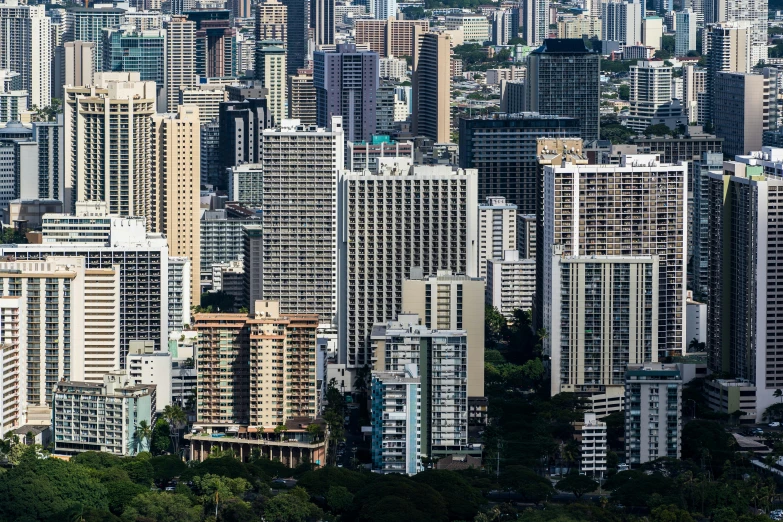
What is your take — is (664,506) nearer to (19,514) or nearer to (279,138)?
(19,514)

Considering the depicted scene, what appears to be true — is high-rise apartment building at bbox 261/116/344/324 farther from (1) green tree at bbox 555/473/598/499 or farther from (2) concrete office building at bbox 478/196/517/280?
(1) green tree at bbox 555/473/598/499

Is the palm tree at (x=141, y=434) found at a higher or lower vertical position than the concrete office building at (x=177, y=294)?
lower

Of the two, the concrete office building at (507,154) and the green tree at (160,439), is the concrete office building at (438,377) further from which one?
the concrete office building at (507,154)

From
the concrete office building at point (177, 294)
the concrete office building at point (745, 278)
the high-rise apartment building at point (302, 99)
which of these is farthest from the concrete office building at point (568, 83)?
the concrete office building at point (745, 278)

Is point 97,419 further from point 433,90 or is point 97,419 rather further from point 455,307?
point 433,90

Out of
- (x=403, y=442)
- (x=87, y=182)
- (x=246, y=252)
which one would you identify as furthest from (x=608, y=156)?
(x=403, y=442)

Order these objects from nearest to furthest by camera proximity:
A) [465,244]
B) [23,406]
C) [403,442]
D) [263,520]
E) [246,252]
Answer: [263,520] < [403,442] < [23,406] < [465,244] < [246,252]

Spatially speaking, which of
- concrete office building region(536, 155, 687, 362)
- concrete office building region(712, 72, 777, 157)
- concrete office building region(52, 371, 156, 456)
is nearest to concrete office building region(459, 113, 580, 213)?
concrete office building region(712, 72, 777, 157)
